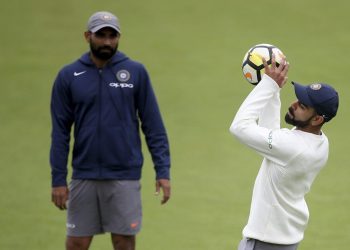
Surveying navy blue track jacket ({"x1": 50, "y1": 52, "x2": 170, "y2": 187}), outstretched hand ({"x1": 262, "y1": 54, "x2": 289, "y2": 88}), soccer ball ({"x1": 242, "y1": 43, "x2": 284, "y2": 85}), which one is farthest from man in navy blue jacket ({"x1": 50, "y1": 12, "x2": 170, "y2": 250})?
outstretched hand ({"x1": 262, "y1": 54, "x2": 289, "y2": 88})

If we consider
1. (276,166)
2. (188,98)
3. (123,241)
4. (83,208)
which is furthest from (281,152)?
(188,98)

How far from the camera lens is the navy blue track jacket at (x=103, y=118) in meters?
6.48

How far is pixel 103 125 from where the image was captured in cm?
647

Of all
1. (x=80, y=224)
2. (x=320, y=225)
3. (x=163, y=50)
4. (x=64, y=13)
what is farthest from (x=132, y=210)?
(x=64, y=13)

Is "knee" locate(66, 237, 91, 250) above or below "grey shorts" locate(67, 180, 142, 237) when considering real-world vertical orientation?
below

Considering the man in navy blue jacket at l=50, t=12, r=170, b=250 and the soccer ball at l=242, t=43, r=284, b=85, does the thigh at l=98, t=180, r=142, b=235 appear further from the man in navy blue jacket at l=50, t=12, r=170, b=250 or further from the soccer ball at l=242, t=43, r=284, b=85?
the soccer ball at l=242, t=43, r=284, b=85

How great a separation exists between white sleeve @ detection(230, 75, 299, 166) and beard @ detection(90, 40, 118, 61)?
1.16 meters

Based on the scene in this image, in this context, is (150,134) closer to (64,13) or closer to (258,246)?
(258,246)

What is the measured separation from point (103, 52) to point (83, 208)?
1.11 meters

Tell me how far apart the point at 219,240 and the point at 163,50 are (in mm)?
4707

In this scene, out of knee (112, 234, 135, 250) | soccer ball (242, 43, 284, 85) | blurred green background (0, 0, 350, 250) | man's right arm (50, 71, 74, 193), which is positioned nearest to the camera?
soccer ball (242, 43, 284, 85)

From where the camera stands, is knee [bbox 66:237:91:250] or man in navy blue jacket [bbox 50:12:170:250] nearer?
man in navy blue jacket [bbox 50:12:170:250]

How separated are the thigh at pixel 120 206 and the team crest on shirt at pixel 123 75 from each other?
2.34 feet

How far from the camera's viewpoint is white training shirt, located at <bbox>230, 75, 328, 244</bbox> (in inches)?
227
